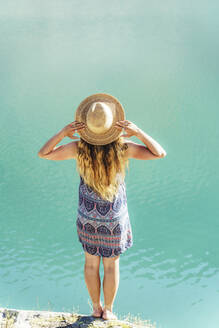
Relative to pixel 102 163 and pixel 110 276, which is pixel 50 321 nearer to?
pixel 110 276

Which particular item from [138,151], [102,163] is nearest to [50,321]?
[102,163]

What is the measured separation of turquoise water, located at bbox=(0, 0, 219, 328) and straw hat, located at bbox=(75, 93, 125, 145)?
191 cm

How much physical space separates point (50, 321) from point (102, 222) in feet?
2.40

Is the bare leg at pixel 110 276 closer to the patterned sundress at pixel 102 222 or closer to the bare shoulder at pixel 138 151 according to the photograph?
the patterned sundress at pixel 102 222

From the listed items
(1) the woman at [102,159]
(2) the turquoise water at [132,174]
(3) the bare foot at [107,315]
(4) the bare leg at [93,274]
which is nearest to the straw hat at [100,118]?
(1) the woman at [102,159]

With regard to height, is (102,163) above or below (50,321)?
above

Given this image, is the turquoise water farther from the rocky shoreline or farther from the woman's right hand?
the woman's right hand

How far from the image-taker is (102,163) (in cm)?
218

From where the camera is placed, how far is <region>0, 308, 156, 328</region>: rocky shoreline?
2355 millimetres

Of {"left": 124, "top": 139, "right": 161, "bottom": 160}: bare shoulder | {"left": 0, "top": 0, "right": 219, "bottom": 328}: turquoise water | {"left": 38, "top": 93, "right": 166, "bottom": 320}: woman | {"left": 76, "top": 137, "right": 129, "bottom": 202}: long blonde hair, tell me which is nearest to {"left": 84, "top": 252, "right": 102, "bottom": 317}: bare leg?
{"left": 38, "top": 93, "right": 166, "bottom": 320}: woman

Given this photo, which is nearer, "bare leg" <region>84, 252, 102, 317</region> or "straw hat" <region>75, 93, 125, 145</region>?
"straw hat" <region>75, 93, 125, 145</region>

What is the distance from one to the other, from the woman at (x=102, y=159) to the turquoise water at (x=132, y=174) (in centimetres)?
147

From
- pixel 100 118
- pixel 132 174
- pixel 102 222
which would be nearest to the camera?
pixel 100 118

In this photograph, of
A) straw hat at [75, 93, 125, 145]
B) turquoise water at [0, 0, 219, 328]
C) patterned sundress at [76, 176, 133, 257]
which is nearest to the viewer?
straw hat at [75, 93, 125, 145]
